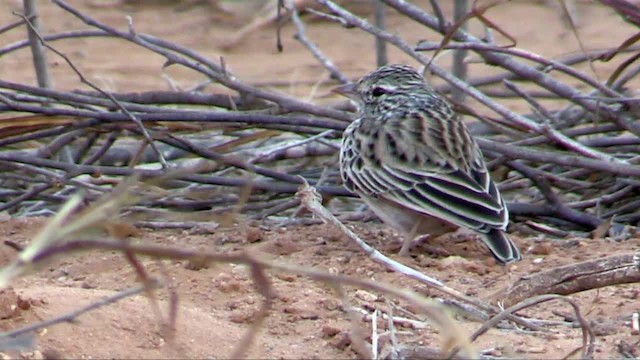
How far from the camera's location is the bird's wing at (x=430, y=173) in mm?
5805

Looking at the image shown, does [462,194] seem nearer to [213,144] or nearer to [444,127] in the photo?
[444,127]

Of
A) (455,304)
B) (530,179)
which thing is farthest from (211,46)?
(455,304)

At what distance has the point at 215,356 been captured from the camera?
3916 millimetres

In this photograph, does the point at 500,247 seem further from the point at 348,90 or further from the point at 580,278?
the point at 348,90

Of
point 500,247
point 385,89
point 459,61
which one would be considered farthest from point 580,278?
point 459,61

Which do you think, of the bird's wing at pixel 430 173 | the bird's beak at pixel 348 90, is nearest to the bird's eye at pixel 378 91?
the bird's beak at pixel 348 90

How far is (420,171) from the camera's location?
6082 mm

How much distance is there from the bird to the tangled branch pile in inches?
8.6

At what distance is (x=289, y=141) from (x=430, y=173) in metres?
1.52

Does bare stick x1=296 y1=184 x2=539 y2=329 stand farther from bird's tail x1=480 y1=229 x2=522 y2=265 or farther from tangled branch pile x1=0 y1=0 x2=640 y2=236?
tangled branch pile x1=0 y1=0 x2=640 y2=236

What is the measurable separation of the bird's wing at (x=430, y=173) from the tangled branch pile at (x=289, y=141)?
326mm

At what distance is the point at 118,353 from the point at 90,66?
818cm

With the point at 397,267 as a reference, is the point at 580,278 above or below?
below

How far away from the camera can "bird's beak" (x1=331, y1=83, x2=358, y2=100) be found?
7035 mm
